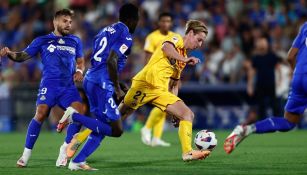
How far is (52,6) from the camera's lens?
25.6m

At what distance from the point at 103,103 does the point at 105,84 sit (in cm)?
24

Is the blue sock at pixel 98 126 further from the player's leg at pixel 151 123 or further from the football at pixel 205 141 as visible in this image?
the player's leg at pixel 151 123

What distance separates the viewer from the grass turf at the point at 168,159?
1016 centimetres

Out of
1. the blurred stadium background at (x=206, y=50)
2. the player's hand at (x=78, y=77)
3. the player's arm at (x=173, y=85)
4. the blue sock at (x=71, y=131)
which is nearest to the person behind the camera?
the blue sock at (x=71, y=131)

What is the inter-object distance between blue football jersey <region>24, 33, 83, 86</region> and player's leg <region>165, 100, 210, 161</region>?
1.52 meters

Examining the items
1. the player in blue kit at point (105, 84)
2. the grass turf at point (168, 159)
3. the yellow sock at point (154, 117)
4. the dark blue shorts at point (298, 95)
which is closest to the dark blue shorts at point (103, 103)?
the player in blue kit at point (105, 84)

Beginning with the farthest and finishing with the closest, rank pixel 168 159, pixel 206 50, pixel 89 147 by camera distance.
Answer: pixel 206 50, pixel 168 159, pixel 89 147

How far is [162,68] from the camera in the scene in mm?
11406

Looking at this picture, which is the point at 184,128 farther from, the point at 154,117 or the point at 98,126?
the point at 154,117

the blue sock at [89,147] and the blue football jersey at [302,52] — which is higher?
the blue football jersey at [302,52]

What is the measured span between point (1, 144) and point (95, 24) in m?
9.37

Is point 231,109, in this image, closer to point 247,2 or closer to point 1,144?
point 247,2

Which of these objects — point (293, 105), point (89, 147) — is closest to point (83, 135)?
point (89, 147)

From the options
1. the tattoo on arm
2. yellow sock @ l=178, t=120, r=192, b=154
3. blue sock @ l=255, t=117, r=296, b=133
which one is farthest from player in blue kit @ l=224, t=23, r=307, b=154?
the tattoo on arm
